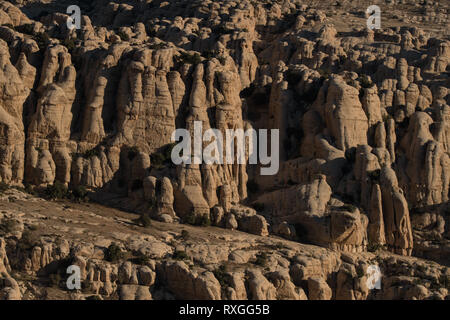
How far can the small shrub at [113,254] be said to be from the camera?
81.1 metres

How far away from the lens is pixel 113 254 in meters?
81.2

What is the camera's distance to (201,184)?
305 ft

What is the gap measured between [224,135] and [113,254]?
1798cm

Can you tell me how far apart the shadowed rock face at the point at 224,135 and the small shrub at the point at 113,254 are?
29.5ft

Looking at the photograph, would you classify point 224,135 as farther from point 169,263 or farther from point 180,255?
point 169,263

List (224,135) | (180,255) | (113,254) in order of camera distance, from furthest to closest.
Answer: (224,135), (180,255), (113,254)

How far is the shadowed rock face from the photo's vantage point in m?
91.9

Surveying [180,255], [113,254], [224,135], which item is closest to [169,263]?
[180,255]

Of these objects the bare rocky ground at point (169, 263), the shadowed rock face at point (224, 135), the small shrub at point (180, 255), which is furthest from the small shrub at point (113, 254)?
the shadowed rock face at point (224, 135)

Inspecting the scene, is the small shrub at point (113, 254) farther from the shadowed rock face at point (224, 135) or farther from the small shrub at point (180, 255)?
the shadowed rock face at point (224, 135)

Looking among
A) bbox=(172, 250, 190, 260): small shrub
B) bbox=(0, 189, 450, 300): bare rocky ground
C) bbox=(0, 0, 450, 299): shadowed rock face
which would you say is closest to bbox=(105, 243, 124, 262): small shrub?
bbox=(0, 189, 450, 300): bare rocky ground

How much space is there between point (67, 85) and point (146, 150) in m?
7.61
